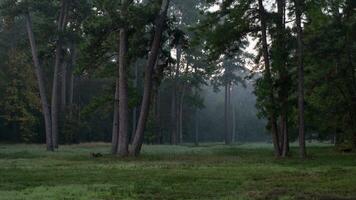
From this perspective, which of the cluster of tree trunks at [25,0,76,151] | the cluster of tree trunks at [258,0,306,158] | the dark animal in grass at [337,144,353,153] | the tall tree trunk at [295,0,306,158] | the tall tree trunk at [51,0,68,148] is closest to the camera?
the tall tree trunk at [295,0,306,158]

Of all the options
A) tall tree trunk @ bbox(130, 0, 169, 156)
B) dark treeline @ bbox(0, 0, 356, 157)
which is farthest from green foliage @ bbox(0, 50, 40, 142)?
tall tree trunk @ bbox(130, 0, 169, 156)

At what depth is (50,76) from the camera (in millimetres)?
64875

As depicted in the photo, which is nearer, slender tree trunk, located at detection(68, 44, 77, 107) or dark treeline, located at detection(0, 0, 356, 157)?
dark treeline, located at detection(0, 0, 356, 157)

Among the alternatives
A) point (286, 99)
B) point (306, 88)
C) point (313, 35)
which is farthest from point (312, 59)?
point (306, 88)

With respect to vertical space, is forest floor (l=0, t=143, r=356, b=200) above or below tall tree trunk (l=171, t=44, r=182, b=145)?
below

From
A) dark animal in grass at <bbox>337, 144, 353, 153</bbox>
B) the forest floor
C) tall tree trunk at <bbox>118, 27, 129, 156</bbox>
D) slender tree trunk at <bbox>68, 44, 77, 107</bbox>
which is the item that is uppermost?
slender tree trunk at <bbox>68, 44, 77, 107</bbox>

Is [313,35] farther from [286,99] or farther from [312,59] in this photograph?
[286,99]

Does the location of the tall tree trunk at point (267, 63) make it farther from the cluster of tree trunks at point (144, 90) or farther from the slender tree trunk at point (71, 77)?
the slender tree trunk at point (71, 77)

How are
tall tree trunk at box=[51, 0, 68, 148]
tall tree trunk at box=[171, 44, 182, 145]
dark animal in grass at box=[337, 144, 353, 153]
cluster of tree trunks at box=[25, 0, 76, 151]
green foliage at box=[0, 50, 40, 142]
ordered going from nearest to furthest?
dark animal in grass at box=[337, 144, 353, 153]
cluster of tree trunks at box=[25, 0, 76, 151]
tall tree trunk at box=[51, 0, 68, 148]
green foliage at box=[0, 50, 40, 142]
tall tree trunk at box=[171, 44, 182, 145]

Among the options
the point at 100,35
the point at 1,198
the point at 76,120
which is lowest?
the point at 1,198

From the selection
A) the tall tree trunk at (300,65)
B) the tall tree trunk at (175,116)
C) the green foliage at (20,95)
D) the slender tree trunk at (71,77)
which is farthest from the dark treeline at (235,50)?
the tall tree trunk at (175,116)

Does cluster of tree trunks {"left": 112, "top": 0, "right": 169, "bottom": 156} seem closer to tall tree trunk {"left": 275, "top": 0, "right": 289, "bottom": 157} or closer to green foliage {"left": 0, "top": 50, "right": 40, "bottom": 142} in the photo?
tall tree trunk {"left": 275, "top": 0, "right": 289, "bottom": 157}

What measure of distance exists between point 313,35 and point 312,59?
1.44 metres

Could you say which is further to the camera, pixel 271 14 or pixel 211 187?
pixel 271 14
